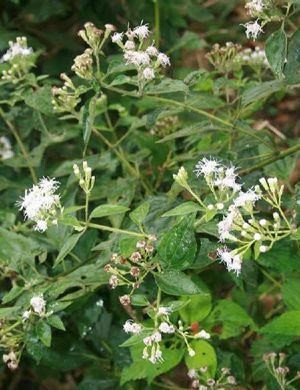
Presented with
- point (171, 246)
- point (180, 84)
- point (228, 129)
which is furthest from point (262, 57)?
point (171, 246)

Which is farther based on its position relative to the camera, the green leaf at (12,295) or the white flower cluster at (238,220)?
the green leaf at (12,295)

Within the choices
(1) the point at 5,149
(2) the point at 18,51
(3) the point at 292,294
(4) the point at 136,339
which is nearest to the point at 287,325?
(3) the point at 292,294

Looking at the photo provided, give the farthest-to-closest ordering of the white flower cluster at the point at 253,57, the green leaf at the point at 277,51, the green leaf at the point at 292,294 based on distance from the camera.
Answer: the white flower cluster at the point at 253,57 → the green leaf at the point at 292,294 → the green leaf at the point at 277,51

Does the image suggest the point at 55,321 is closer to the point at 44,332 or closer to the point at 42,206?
the point at 44,332

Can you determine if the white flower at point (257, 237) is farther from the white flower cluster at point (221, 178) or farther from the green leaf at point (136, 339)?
the green leaf at point (136, 339)

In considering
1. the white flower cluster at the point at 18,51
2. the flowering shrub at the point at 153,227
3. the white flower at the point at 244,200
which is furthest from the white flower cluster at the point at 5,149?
the white flower at the point at 244,200

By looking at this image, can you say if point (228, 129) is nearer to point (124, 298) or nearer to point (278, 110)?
point (124, 298)

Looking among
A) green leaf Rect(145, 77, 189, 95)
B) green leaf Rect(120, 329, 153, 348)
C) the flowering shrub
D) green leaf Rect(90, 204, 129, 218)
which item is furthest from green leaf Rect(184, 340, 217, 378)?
green leaf Rect(145, 77, 189, 95)
